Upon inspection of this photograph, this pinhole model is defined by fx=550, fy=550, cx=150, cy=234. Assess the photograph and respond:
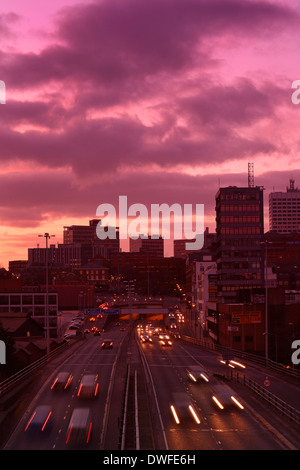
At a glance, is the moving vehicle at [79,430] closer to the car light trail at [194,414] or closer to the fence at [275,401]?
the car light trail at [194,414]

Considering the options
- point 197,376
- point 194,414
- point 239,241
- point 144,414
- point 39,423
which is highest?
point 239,241

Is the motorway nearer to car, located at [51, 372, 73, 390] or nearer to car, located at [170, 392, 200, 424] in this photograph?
car, located at [170, 392, 200, 424]

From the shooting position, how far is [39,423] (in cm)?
3622

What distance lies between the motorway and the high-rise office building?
8229cm

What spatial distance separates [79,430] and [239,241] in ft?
397

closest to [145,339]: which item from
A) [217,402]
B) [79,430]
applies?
[217,402]

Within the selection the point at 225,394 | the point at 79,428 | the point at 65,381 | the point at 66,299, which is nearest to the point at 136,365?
the point at 65,381

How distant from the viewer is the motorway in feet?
107

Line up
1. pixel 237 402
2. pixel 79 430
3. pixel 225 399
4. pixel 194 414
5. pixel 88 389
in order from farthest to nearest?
pixel 88 389
pixel 237 402
pixel 225 399
pixel 194 414
pixel 79 430

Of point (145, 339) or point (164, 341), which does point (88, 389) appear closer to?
point (164, 341)

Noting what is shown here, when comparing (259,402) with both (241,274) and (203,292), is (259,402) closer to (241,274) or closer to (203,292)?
(241,274)

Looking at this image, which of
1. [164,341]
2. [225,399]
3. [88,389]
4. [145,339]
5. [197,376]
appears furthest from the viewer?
[145,339]
